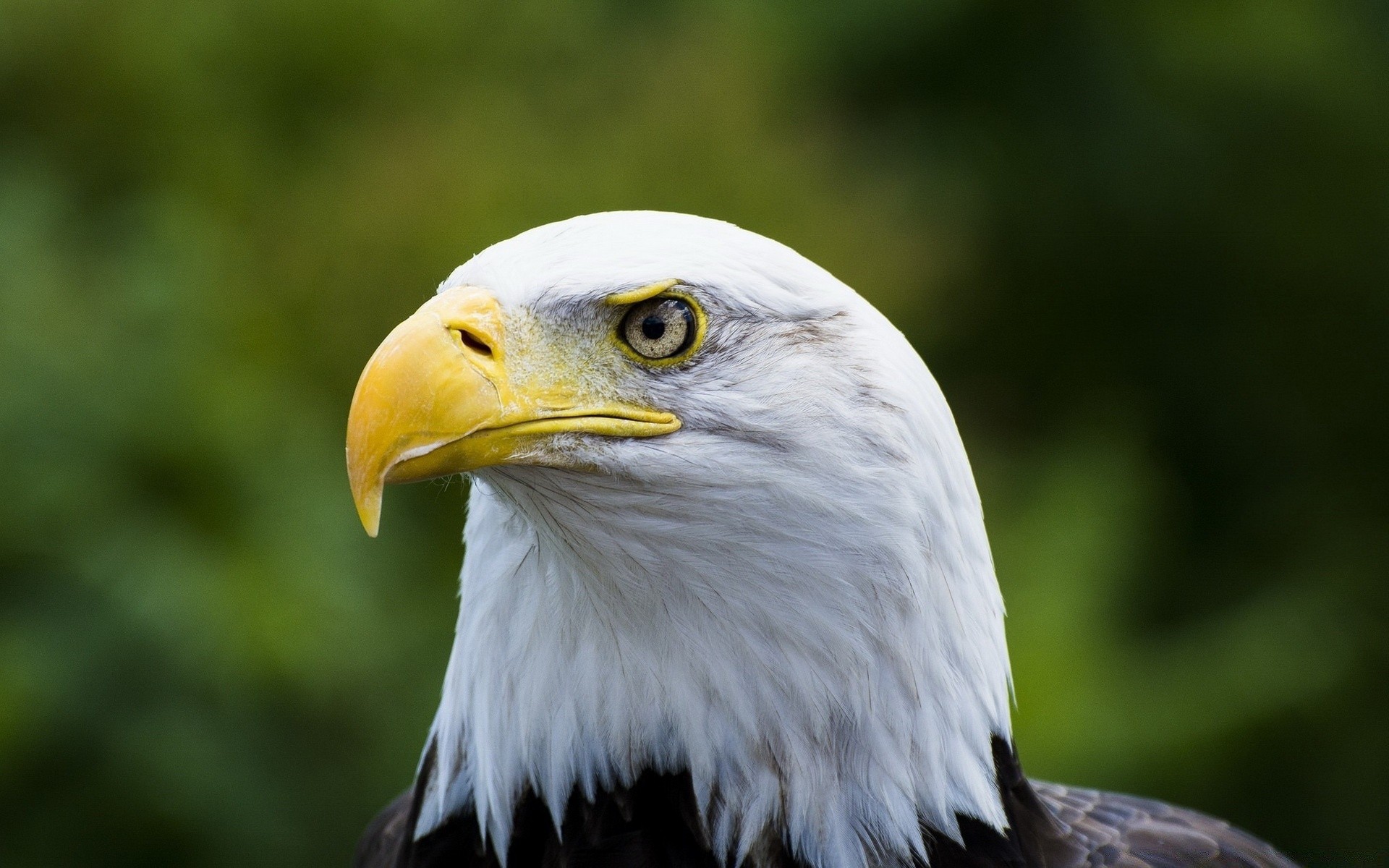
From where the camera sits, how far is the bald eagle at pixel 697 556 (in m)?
1.97

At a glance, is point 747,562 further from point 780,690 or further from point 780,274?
point 780,274

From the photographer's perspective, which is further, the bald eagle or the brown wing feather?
the brown wing feather

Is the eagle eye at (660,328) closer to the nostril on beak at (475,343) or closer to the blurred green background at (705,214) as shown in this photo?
the nostril on beak at (475,343)

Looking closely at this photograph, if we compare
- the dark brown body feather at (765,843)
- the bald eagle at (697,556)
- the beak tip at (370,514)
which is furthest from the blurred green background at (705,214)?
the beak tip at (370,514)

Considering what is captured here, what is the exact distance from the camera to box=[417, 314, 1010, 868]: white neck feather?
2.07 meters

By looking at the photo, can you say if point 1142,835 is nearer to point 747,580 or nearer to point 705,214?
point 747,580

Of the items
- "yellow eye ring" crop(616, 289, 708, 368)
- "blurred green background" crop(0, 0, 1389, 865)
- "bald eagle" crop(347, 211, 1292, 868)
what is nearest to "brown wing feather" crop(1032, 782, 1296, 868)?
"bald eagle" crop(347, 211, 1292, 868)

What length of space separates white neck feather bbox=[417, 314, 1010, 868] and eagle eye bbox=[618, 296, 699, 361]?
12 centimetres

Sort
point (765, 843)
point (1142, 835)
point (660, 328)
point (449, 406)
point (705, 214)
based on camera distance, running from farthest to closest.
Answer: point (705, 214) → point (1142, 835) → point (765, 843) → point (660, 328) → point (449, 406)

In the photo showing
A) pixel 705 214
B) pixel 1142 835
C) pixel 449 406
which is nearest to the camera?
pixel 449 406

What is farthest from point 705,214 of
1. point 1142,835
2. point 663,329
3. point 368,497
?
point 368,497

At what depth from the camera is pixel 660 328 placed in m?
2.02

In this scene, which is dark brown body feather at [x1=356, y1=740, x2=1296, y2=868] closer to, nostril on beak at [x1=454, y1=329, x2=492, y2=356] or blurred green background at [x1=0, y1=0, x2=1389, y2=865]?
nostril on beak at [x1=454, y1=329, x2=492, y2=356]

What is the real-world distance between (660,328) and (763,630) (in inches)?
18.2
